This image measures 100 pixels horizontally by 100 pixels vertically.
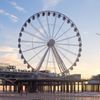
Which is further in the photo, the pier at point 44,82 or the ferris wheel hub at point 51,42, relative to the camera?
the pier at point 44,82

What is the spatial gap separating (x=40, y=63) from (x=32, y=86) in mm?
50150

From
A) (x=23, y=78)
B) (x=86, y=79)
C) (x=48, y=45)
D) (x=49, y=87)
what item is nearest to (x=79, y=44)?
(x=48, y=45)

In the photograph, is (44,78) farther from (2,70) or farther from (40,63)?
(40,63)

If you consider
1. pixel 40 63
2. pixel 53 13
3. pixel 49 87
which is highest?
pixel 53 13

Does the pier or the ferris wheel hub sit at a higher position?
the ferris wheel hub

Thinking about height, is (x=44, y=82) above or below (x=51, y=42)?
below

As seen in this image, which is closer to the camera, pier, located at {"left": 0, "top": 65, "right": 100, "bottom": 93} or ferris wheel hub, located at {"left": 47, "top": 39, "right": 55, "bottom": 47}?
ferris wheel hub, located at {"left": 47, "top": 39, "right": 55, "bottom": 47}

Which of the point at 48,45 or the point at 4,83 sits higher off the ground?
the point at 48,45

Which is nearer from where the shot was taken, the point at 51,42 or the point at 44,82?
the point at 51,42

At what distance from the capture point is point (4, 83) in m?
164

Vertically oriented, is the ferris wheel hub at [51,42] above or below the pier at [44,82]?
above

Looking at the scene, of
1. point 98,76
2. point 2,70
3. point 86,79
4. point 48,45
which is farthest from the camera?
point 98,76

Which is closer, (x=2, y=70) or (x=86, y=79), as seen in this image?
(x=86, y=79)

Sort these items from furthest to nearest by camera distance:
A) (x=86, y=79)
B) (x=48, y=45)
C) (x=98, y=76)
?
(x=98, y=76) < (x=86, y=79) < (x=48, y=45)
